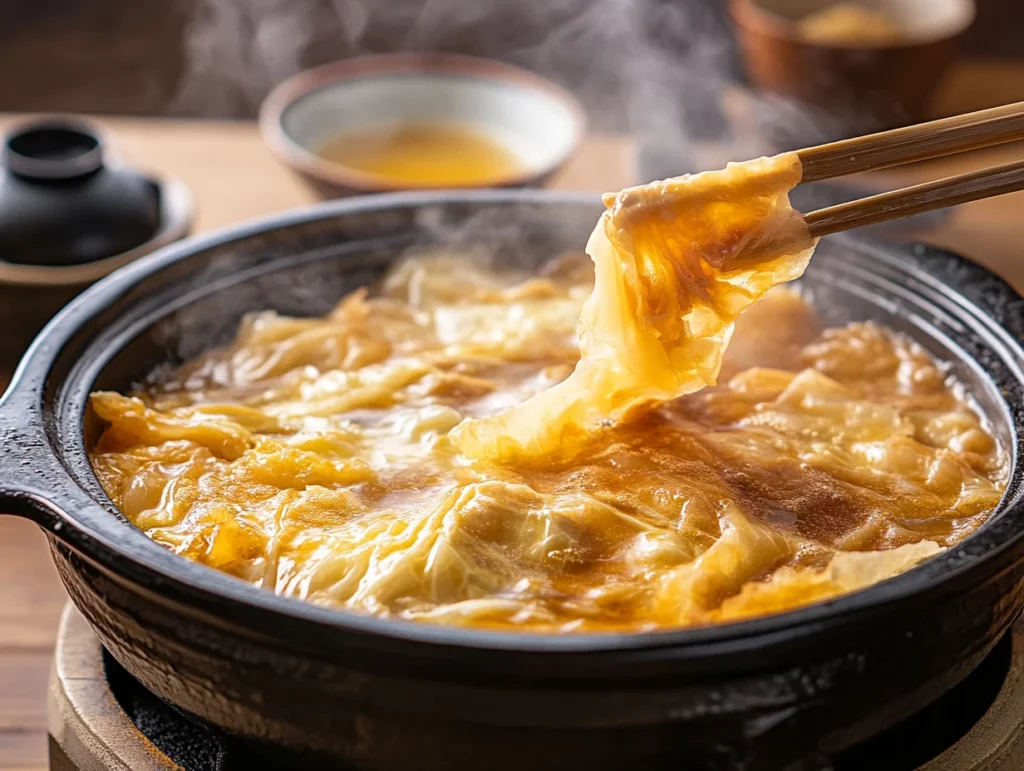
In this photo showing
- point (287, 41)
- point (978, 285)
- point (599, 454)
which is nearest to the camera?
point (599, 454)

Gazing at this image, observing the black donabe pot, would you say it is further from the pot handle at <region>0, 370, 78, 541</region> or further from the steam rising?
the steam rising

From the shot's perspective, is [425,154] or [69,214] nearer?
[69,214]

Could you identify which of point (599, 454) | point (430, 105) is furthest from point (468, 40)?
point (599, 454)

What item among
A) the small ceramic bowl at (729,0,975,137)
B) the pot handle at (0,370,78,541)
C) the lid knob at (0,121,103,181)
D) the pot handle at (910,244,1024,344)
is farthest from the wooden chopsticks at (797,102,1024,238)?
the small ceramic bowl at (729,0,975,137)

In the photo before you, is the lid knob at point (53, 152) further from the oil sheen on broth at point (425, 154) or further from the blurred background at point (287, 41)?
the blurred background at point (287, 41)

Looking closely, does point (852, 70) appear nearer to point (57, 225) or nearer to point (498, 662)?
point (57, 225)

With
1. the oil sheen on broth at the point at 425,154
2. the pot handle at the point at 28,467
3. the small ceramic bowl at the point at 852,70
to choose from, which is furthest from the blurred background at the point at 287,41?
the pot handle at the point at 28,467
